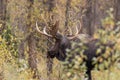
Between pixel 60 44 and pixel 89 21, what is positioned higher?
pixel 60 44

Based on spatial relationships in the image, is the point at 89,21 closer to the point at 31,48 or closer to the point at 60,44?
the point at 31,48

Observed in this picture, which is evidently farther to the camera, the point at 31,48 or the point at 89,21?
the point at 89,21

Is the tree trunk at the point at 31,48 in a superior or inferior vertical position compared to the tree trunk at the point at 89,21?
superior

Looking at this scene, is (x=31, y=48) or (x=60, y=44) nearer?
(x=60, y=44)

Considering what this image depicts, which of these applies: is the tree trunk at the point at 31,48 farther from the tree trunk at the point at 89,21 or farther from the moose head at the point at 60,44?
the tree trunk at the point at 89,21

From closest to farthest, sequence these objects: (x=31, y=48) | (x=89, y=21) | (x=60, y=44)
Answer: (x=60, y=44)
(x=31, y=48)
(x=89, y=21)

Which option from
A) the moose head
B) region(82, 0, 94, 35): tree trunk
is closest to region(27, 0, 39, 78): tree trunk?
the moose head

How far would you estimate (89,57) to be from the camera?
1187 centimetres

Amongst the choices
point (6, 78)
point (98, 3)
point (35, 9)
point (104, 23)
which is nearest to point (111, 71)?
point (104, 23)

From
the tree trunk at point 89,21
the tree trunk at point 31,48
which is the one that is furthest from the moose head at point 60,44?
the tree trunk at point 89,21

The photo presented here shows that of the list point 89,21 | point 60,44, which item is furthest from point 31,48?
point 89,21

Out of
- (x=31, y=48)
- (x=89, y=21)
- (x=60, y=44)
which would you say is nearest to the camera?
(x=60, y=44)

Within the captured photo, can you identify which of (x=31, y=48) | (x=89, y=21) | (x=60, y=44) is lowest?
(x=89, y=21)

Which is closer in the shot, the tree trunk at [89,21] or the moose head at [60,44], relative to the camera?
the moose head at [60,44]
